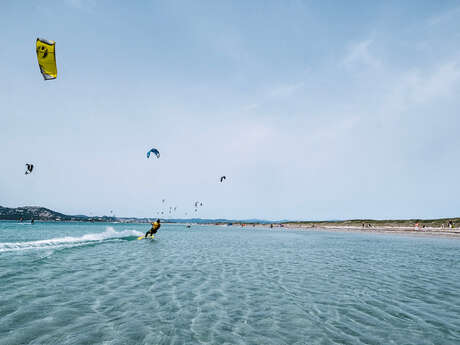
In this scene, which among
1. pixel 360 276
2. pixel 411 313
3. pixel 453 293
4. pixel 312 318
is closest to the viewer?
pixel 312 318

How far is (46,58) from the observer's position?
36.6 feet

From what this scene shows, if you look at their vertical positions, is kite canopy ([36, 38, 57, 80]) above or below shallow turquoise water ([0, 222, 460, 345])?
above

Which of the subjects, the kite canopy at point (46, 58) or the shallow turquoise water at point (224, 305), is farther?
the kite canopy at point (46, 58)

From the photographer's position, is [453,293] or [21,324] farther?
[453,293]

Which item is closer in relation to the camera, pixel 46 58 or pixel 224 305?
pixel 224 305

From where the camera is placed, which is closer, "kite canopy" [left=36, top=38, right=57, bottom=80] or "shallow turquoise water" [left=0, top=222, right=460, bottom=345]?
"shallow turquoise water" [left=0, top=222, right=460, bottom=345]

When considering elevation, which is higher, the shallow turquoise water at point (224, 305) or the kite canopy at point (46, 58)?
the kite canopy at point (46, 58)

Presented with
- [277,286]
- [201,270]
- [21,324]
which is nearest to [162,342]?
[21,324]

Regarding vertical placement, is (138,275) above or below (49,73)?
below

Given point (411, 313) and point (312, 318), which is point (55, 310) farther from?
point (411, 313)

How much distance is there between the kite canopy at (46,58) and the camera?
11047 millimetres

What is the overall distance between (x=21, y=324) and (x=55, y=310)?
50.0 inches

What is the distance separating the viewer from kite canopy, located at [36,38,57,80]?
11.0 meters

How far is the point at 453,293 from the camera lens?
11305 millimetres
